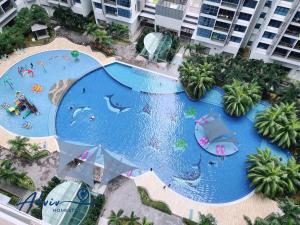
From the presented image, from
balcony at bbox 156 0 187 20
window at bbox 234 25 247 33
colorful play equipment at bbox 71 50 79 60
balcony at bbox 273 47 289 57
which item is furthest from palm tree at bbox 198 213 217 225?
colorful play equipment at bbox 71 50 79 60

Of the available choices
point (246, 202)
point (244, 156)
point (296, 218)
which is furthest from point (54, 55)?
point (296, 218)

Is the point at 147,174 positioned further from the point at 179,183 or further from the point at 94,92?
the point at 94,92

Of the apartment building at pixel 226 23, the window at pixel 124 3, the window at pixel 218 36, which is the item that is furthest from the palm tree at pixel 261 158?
the window at pixel 124 3

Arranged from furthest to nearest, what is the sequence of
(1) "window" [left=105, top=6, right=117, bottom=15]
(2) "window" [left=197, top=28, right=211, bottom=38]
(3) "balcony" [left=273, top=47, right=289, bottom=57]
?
(1) "window" [left=105, top=6, right=117, bottom=15], (2) "window" [left=197, top=28, right=211, bottom=38], (3) "balcony" [left=273, top=47, right=289, bottom=57]

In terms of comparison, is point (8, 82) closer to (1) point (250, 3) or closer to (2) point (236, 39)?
(2) point (236, 39)

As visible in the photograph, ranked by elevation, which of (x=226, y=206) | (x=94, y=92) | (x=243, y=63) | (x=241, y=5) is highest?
(x=241, y=5)

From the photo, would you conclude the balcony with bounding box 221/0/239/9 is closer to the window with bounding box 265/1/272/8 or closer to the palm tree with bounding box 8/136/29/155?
the window with bounding box 265/1/272/8

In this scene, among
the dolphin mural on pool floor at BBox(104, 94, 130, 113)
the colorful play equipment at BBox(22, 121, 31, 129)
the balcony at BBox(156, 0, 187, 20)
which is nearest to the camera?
the colorful play equipment at BBox(22, 121, 31, 129)
